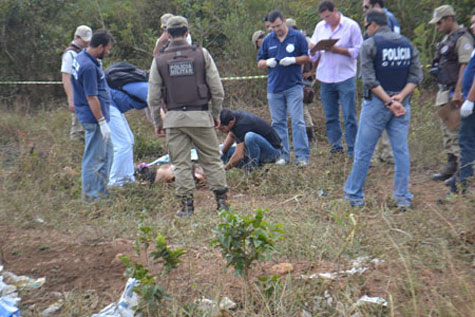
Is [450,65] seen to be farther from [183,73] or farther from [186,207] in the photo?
[186,207]

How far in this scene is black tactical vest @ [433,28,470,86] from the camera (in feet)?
19.2

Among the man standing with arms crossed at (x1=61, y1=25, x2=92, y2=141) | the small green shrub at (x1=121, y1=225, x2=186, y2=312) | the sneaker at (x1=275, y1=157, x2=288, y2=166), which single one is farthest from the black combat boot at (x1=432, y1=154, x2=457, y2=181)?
the man standing with arms crossed at (x1=61, y1=25, x2=92, y2=141)

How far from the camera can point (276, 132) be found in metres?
7.07

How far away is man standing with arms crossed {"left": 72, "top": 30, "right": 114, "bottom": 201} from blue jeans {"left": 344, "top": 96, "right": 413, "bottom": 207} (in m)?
2.58

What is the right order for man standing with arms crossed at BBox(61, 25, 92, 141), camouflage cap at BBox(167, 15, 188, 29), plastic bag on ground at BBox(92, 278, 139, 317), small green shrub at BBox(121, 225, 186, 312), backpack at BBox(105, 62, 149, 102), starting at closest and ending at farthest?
small green shrub at BBox(121, 225, 186, 312) → plastic bag on ground at BBox(92, 278, 139, 317) → camouflage cap at BBox(167, 15, 188, 29) → man standing with arms crossed at BBox(61, 25, 92, 141) → backpack at BBox(105, 62, 149, 102)

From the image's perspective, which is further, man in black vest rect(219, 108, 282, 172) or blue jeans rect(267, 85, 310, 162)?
blue jeans rect(267, 85, 310, 162)

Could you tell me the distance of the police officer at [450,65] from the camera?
578 cm

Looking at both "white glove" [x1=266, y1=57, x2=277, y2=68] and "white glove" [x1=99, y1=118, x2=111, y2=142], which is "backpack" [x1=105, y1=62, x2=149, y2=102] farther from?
"white glove" [x1=266, y1=57, x2=277, y2=68]

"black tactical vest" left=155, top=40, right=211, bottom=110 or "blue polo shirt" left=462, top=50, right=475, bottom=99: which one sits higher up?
"black tactical vest" left=155, top=40, right=211, bottom=110

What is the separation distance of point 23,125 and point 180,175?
236 inches

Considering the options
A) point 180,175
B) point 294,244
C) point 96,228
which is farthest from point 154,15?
point 294,244

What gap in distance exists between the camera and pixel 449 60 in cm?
595

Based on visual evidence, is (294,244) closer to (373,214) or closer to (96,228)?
(373,214)

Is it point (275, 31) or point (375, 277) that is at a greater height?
point (275, 31)
